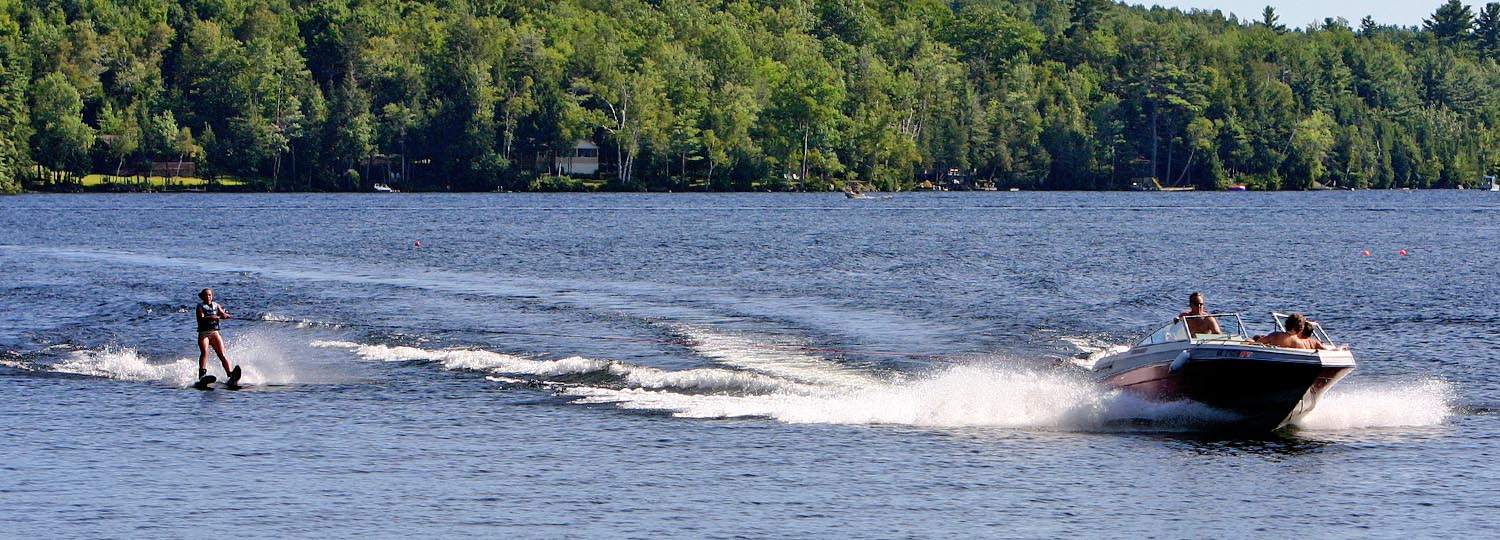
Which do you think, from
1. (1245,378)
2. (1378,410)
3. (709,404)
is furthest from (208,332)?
(1378,410)

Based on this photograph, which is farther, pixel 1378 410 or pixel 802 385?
pixel 802 385

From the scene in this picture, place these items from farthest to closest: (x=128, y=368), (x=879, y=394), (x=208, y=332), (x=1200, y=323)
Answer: (x=128, y=368), (x=208, y=332), (x=879, y=394), (x=1200, y=323)

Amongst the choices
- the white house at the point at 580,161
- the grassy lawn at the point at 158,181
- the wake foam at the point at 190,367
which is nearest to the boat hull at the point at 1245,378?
the wake foam at the point at 190,367

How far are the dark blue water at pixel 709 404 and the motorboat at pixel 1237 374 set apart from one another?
471 millimetres

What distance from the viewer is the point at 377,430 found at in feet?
92.2

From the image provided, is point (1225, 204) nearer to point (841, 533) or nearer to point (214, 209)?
point (214, 209)

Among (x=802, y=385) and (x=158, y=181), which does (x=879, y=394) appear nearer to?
(x=802, y=385)

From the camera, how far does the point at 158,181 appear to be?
605 feet

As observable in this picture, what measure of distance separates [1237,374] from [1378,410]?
3716mm

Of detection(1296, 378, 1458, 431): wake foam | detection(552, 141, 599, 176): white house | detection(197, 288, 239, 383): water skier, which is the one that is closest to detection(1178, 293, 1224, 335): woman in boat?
detection(1296, 378, 1458, 431): wake foam

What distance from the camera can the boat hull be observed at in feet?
88.7

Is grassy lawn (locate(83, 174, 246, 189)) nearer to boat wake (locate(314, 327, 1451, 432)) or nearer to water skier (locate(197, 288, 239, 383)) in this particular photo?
boat wake (locate(314, 327, 1451, 432))

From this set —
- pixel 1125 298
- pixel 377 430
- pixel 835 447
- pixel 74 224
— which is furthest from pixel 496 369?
pixel 74 224

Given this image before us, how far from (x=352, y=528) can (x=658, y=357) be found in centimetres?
1525
